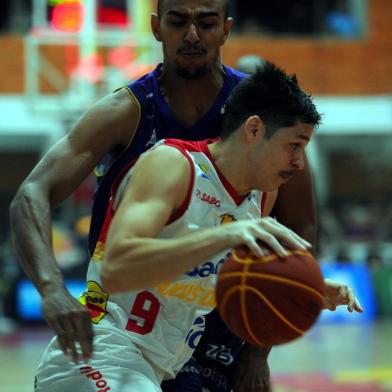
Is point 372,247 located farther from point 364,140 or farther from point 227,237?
point 227,237

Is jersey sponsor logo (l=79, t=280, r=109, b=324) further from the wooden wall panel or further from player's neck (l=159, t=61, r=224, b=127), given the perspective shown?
the wooden wall panel

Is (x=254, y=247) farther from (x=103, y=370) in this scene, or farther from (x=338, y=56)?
(x=338, y=56)

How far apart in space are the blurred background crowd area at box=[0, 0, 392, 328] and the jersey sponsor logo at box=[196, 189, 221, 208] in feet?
32.7

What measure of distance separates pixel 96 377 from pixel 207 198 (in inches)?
31.0

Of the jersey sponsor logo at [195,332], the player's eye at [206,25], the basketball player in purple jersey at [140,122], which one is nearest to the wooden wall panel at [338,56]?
the basketball player in purple jersey at [140,122]

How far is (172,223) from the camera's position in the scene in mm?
3547

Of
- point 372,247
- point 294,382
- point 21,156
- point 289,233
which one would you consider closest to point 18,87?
point 21,156

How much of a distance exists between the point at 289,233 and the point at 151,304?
0.84 metres

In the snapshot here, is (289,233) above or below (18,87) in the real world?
above

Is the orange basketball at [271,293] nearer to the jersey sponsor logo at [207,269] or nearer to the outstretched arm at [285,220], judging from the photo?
the jersey sponsor logo at [207,269]

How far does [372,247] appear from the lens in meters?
17.4

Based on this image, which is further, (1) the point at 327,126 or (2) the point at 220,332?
(1) the point at 327,126

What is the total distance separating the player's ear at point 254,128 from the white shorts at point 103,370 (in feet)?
3.05

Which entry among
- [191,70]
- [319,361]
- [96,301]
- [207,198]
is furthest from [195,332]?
[319,361]
